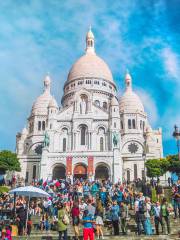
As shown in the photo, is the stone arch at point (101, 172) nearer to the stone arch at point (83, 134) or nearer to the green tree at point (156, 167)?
the stone arch at point (83, 134)

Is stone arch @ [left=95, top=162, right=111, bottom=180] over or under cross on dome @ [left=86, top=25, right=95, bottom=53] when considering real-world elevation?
under

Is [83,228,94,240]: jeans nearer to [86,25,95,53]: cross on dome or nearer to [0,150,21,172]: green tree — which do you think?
[0,150,21,172]: green tree

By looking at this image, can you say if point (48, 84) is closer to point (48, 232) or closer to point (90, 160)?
point (90, 160)

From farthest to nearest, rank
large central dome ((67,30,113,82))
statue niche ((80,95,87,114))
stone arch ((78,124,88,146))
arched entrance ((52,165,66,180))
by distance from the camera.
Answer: large central dome ((67,30,113,82)) → statue niche ((80,95,87,114)) → stone arch ((78,124,88,146)) → arched entrance ((52,165,66,180))

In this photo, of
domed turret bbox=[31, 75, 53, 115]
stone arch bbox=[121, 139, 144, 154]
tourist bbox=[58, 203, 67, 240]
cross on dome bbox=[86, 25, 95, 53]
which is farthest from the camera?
cross on dome bbox=[86, 25, 95, 53]

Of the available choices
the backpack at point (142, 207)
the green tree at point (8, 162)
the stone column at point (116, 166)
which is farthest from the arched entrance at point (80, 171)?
the backpack at point (142, 207)

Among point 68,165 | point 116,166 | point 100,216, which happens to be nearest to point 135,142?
point 116,166

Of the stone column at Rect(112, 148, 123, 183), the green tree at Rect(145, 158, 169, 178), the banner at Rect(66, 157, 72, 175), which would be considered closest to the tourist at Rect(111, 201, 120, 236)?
the stone column at Rect(112, 148, 123, 183)

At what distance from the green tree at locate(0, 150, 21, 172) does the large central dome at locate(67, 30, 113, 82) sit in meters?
25.1

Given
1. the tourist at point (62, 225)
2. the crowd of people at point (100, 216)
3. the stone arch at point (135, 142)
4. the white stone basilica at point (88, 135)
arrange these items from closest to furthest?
the tourist at point (62, 225), the crowd of people at point (100, 216), the white stone basilica at point (88, 135), the stone arch at point (135, 142)

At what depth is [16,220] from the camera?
54.7 feet

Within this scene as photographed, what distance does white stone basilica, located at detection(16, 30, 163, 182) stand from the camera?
46500mm

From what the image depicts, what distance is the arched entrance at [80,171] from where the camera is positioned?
46250 mm

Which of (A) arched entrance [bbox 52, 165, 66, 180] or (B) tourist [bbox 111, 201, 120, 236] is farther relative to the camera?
(A) arched entrance [bbox 52, 165, 66, 180]
